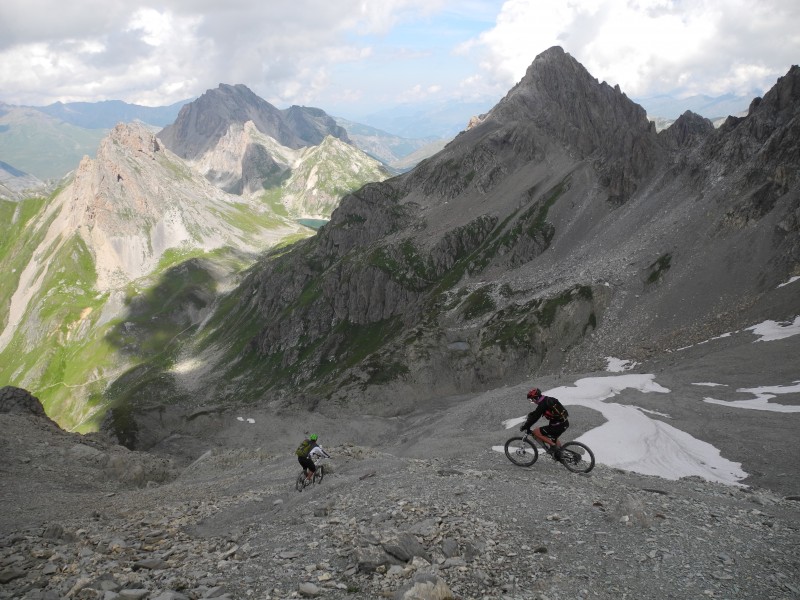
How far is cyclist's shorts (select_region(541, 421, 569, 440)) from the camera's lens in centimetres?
2199

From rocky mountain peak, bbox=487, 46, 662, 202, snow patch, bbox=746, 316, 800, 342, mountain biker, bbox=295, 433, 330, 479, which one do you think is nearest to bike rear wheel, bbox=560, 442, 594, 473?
mountain biker, bbox=295, 433, 330, 479

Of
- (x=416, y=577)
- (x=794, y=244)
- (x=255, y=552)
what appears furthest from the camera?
(x=794, y=244)

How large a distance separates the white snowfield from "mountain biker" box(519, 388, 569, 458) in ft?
24.3

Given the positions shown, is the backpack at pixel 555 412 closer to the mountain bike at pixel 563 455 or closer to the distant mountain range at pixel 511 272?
the mountain bike at pixel 563 455

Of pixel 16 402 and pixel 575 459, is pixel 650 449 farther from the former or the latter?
pixel 16 402

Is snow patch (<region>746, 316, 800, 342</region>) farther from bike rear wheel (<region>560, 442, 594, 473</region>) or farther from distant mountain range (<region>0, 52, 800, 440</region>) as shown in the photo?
bike rear wheel (<region>560, 442, 594, 473</region>)

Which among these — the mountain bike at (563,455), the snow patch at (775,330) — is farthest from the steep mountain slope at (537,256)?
the mountain bike at (563,455)

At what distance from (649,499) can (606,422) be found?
62.1 ft

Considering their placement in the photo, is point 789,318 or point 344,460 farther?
point 789,318

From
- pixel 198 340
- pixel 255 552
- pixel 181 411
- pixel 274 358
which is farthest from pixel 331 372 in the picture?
pixel 255 552

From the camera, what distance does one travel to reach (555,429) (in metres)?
22.2

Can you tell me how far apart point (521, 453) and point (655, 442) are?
13.3 m

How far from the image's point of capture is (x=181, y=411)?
269 feet

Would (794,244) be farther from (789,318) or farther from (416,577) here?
(416,577)
